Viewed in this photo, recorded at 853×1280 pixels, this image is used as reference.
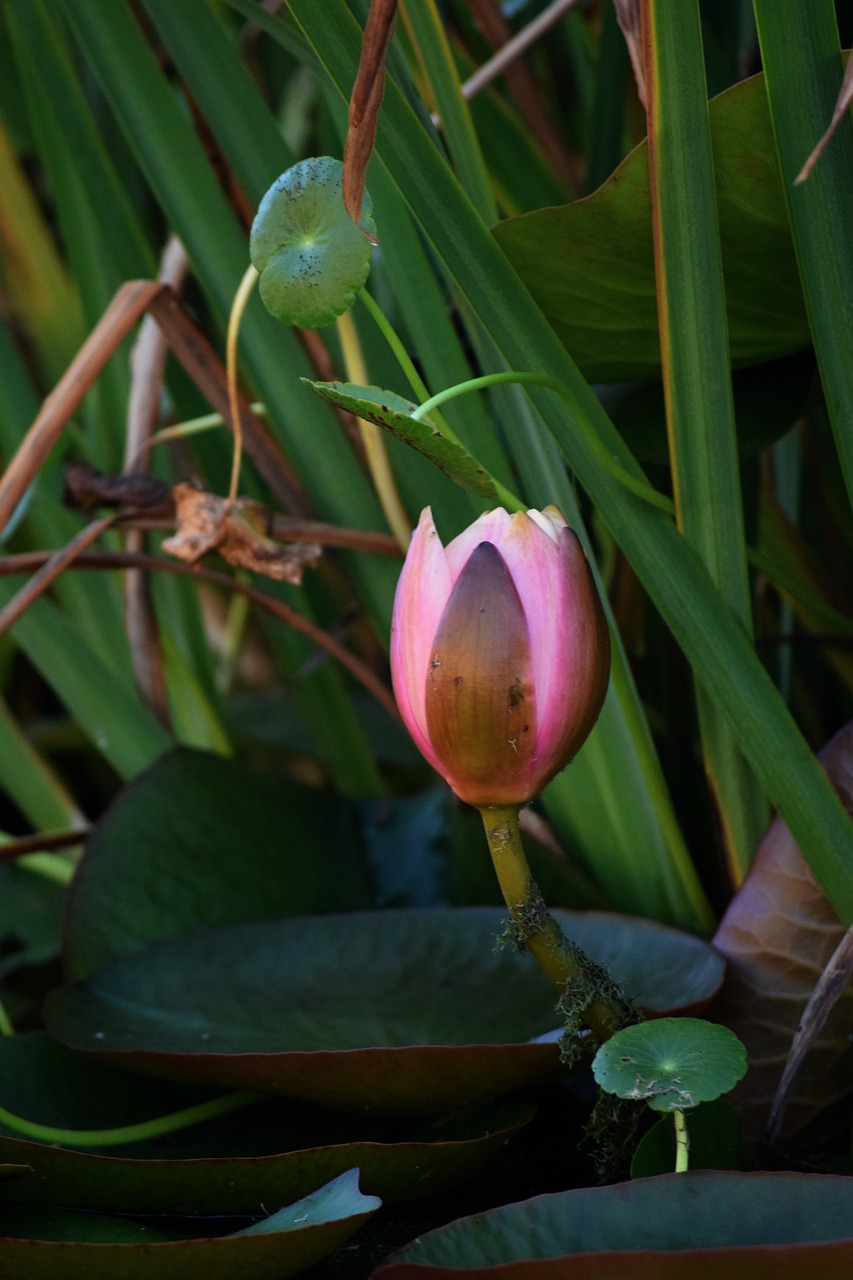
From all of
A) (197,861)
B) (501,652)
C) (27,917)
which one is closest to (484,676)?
(501,652)

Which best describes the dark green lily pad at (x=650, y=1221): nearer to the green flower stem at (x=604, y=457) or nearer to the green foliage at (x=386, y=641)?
the green foliage at (x=386, y=641)

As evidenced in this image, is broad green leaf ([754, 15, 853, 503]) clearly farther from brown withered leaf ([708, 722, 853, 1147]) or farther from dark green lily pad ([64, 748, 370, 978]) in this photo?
dark green lily pad ([64, 748, 370, 978])

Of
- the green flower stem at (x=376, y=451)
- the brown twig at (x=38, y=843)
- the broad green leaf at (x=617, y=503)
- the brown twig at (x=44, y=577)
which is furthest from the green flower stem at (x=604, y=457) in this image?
the brown twig at (x=38, y=843)

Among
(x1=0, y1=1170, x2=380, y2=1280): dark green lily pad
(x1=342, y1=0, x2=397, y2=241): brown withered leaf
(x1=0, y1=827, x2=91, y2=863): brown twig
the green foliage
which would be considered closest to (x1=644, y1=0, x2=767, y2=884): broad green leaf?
the green foliage

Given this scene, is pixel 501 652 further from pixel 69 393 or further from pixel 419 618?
pixel 69 393

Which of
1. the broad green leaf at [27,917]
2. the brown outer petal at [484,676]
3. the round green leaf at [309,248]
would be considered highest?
the round green leaf at [309,248]

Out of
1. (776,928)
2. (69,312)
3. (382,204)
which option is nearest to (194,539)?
(382,204)
